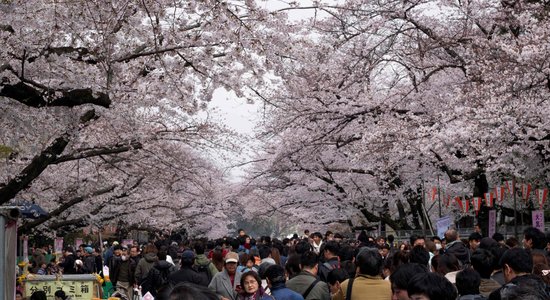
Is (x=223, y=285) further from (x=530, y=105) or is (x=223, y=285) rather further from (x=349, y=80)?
(x=349, y=80)

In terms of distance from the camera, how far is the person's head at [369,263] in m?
6.79

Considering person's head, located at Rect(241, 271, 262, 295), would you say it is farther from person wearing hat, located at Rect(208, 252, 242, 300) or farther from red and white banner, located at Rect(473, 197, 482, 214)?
red and white banner, located at Rect(473, 197, 482, 214)

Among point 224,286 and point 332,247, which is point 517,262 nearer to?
point 224,286

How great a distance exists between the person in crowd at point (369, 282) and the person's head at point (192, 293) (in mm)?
4011

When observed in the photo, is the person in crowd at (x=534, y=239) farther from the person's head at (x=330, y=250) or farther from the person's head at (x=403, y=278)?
the person's head at (x=403, y=278)

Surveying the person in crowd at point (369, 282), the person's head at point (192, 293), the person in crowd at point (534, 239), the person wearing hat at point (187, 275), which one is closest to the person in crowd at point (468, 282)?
the person in crowd at point (369, 282)

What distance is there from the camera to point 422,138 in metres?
17.2

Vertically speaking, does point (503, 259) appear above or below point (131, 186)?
below

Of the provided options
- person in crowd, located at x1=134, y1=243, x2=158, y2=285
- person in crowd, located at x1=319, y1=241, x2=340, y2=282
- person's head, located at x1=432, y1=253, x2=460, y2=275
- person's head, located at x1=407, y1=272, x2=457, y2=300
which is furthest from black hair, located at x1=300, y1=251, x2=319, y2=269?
person in crowd, located at x1=134, y1=243, x2=158, y2=285

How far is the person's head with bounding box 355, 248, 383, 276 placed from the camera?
6.79m

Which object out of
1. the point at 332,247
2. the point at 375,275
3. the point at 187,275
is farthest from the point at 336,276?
the point at 332,247

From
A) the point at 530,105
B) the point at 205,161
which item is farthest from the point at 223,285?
the point at 205,161

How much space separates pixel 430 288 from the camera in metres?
4.53

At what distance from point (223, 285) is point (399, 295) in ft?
12.8
